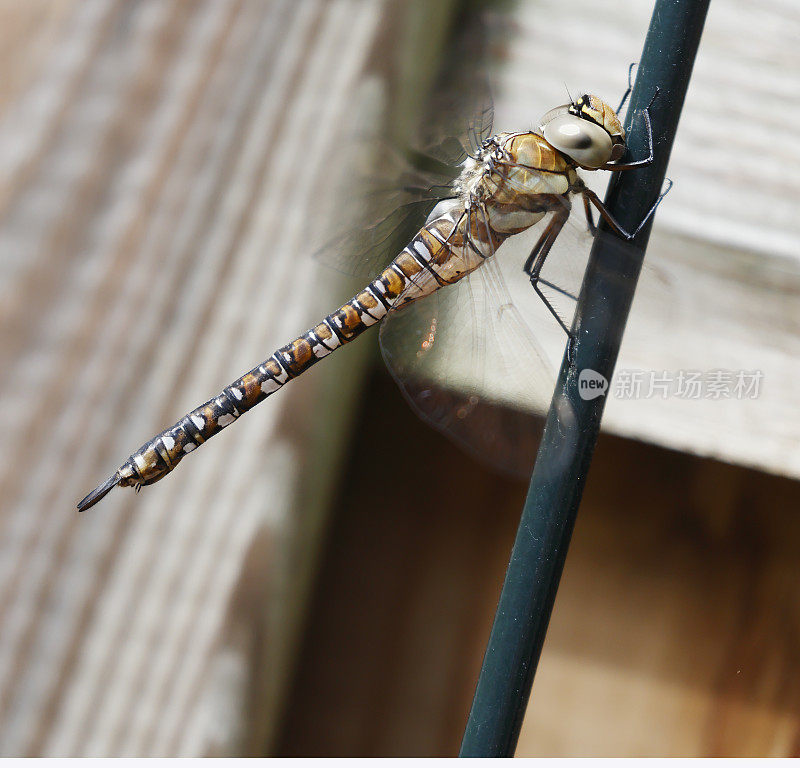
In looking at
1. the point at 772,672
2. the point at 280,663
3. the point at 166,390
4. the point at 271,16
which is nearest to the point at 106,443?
the point at 166,390

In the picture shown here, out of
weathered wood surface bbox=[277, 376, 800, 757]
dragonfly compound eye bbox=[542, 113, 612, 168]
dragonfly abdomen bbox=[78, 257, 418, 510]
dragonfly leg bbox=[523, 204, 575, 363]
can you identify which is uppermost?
dragonfly compound eye bbox=[542, 113, 612, 168]

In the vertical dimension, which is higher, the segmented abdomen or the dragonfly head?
the dragonfly head

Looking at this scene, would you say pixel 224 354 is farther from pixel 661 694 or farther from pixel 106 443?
pixel 661 694

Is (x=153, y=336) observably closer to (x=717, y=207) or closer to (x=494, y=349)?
(x=494, y=349)

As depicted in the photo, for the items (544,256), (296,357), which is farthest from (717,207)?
(296,357)

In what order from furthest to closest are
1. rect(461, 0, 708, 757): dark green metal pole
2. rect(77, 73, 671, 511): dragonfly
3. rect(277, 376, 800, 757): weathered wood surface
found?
rect(277, 376, 800, 757): weathered wood surface < rect(77, 73, 671, 511): dragonfly < rect(461, 0, 708, 757): dark green metal pole

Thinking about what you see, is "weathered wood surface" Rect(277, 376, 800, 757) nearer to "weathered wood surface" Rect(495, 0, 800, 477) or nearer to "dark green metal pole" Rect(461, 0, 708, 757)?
"weathered wood surface" Rect(495, 0, 800, 477)

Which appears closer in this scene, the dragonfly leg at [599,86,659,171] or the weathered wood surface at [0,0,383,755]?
the dragonfly leg at [599,86,659,171]

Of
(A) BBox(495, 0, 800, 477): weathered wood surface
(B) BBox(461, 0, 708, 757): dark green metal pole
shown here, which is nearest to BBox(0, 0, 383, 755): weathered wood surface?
(A) BBox(495, 0, 800, 477): weathered wood surface
